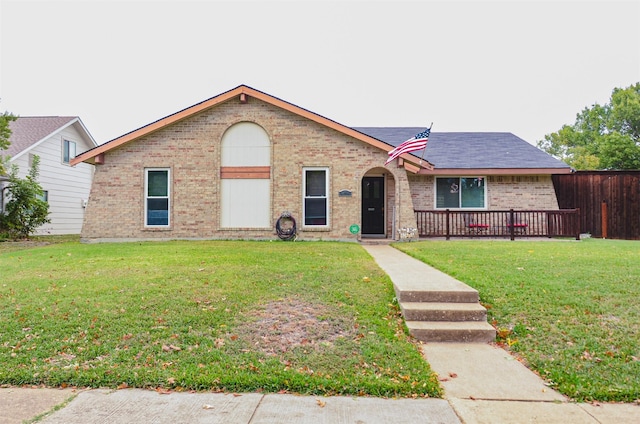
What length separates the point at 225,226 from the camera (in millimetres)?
12930

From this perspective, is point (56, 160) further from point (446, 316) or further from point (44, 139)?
point (446, 316)

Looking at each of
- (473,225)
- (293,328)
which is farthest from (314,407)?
(473,225)

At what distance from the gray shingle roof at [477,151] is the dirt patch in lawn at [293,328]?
11.0 m

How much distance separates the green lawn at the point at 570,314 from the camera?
11.5 ft

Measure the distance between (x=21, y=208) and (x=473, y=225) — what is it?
17007 mm

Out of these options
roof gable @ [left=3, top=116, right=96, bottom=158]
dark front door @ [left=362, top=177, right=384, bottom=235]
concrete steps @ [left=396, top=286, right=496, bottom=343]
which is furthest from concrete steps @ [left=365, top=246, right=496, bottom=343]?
roof gable @ [left=3, top=116, right=96, bottom=158]

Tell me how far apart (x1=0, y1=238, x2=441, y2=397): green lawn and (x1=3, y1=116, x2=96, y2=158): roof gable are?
12.5 metres

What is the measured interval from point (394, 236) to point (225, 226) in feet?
18.2

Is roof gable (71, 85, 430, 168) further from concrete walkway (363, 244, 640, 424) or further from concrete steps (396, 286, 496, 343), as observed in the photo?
concrete walkway (363, 244, 640, 424)

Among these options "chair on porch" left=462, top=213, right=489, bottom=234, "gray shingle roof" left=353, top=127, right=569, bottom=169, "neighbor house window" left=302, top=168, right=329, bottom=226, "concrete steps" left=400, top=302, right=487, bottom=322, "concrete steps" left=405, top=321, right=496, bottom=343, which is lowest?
"concrete steps" left=405, top=321, right=496, bottom=343

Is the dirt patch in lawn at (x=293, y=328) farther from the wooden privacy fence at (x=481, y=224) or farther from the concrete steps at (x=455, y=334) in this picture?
the wooden privacy fence at (x=481, y=224)

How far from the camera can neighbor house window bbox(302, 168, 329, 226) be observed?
42.2 feet

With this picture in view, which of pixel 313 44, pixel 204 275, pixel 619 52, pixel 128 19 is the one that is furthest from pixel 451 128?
pixel 204 275

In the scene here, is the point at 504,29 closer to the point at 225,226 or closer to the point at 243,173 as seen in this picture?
the point at 243,173
